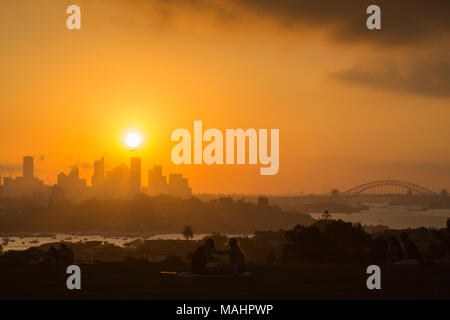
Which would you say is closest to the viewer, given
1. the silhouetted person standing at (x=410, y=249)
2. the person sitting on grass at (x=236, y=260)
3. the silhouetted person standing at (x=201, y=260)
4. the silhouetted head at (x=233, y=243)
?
the silhouetted head at (x=233, y=243)

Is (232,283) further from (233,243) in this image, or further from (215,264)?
(215,264)

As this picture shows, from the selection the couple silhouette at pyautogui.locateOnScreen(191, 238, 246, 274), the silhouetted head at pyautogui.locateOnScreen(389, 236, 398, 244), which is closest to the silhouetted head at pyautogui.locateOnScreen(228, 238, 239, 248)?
the couple silhouette at pyautogui.locateOnScreen(191, 238, 246, 274)

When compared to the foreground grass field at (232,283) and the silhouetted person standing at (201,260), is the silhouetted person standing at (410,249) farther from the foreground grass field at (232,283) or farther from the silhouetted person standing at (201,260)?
the silhouetted person standing at (201,260)

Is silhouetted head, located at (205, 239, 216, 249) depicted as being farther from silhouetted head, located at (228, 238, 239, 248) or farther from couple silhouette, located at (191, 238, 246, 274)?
silhouetted head, located at (228, 238, 239, 248)

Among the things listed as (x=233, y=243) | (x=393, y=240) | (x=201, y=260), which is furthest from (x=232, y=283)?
(x=393, y=240)

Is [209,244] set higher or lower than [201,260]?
higher

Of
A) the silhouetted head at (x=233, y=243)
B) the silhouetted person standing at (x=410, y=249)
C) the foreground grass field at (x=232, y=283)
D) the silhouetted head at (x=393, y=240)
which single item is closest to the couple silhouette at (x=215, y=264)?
the silhouetted head at (x=233, y=243)

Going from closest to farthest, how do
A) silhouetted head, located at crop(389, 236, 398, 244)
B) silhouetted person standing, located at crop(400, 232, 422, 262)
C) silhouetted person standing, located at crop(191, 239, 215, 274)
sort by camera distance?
silhouetted person standing, located at crop(191, 239, 215, 274), silhouetted person standing, located at crop(400, 232, 422, 262), silhouetted head, located at crop(389, 236, 398, 244)
